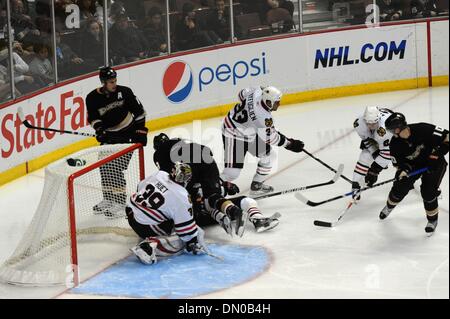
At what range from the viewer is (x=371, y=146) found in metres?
7.71

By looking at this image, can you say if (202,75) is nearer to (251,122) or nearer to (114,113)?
(251,122)

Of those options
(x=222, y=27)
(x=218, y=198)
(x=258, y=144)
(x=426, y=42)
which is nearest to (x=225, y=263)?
(x=218, y=198)

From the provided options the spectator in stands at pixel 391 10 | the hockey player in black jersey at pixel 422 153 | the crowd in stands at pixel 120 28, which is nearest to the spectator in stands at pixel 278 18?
the crowd in stands at pixel 120 28

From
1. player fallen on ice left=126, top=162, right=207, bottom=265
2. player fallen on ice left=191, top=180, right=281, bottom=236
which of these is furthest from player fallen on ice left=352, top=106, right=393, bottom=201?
player fallen on ice left=126, top=162, right=207, bottom=265

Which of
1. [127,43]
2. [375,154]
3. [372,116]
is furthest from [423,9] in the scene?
[372,116]

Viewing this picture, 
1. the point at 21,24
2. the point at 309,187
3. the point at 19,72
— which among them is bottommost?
the point at 309,187

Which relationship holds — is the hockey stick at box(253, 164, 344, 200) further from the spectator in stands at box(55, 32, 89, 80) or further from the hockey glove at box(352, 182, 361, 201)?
the spectator in stands at box(55, 32, 89, 80)

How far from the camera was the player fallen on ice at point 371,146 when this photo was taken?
7.46 meters

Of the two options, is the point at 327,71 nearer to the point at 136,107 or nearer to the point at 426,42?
the point at 426,42

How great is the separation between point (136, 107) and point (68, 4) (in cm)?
206

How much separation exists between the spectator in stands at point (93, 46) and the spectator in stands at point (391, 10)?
3.12 meters

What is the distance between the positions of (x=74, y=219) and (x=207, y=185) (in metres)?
1.03

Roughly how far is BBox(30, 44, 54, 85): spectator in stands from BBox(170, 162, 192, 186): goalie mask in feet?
9.23

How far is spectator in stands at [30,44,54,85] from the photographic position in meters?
8.95
